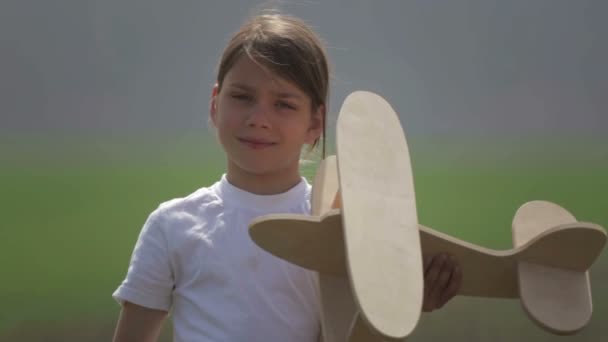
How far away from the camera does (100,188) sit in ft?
4.45

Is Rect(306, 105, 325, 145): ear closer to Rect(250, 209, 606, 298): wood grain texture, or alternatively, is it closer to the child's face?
the child's face

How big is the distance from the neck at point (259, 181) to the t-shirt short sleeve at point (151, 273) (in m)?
0.11

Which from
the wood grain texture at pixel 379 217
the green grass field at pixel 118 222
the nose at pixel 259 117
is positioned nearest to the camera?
the wood grain texture at pixel 379 217

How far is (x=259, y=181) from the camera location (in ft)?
3.11

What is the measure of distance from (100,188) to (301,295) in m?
0.59

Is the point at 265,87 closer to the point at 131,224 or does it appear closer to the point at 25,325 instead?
the point at 131,224

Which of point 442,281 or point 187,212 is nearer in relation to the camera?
point 442,281

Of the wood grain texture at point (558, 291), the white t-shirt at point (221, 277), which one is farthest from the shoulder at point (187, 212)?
Result: the wood grain texture at point (558, 291)

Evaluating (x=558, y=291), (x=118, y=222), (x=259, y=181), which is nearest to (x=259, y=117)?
(x=259, y=181)

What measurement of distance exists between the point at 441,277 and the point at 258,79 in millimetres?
322

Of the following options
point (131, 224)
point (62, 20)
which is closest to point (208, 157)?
point (131, 224)

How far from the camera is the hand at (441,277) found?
2.60ft

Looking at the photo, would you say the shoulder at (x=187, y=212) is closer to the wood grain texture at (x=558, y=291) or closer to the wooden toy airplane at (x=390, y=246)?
the wooden toy airplane at (x=390, y=246)

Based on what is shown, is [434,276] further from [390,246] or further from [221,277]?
[221,277]
